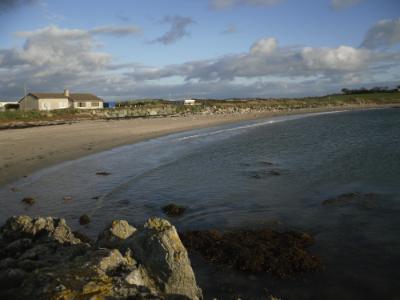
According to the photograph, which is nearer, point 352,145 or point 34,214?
point 34,214

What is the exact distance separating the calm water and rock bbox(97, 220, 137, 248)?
1863mm

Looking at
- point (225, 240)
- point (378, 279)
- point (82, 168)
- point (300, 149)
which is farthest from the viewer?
point (300, 149)

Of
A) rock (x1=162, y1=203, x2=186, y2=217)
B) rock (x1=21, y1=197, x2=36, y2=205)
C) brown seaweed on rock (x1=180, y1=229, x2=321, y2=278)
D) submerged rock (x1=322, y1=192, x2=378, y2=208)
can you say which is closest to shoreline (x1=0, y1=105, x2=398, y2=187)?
rock (x1=21, y1=197, x2=36, y2=205)

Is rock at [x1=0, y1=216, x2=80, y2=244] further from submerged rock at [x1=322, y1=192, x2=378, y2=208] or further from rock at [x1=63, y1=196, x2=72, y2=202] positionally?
submerged rock at [x1=322, y1=192, x2=378, y2=208]

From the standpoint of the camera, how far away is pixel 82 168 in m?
21.0

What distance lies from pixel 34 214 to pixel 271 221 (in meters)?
7.50

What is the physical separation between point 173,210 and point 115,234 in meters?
6.13

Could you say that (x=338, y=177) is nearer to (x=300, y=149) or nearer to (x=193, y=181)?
(x=193, y=181)

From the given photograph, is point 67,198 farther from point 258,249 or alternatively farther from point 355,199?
point 355,199

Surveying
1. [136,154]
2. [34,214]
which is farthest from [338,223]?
[136,154]

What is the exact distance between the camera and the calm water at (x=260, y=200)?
24.0ft

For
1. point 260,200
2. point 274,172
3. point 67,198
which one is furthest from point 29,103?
point 260,200

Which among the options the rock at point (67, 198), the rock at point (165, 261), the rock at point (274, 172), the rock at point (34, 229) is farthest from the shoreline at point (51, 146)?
the rock at point (165, 261)

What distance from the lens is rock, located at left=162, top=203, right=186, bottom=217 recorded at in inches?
476
